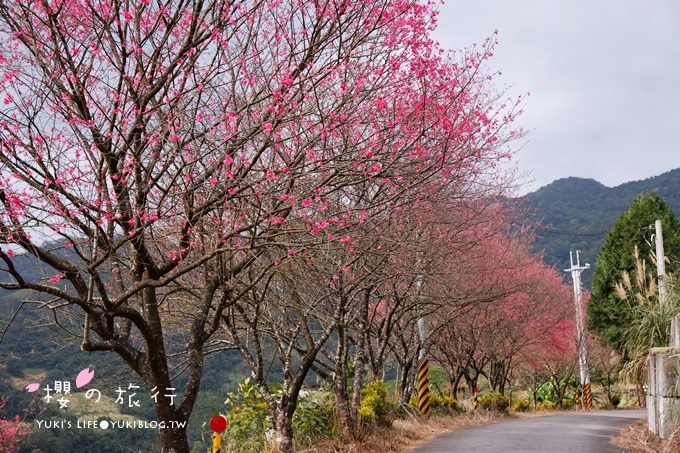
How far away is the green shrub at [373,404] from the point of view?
1289 centimetres

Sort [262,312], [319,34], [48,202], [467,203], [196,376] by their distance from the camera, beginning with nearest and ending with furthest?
1. [48,202]
2. [319,34]
3. [196,376]
4. [262,312]
5. [467,203]

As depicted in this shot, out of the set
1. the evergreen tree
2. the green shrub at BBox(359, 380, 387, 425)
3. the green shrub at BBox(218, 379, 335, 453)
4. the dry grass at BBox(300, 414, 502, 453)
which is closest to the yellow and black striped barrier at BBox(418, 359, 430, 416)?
the dry grass at BBox(300, 414, 502, 453)

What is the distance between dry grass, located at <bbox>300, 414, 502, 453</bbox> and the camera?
428 inches

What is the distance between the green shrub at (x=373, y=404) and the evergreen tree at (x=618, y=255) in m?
20.4

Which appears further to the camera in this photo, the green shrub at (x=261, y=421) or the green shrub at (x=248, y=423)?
the green shrub at (x=248, y=423)

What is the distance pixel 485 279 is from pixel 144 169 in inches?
557

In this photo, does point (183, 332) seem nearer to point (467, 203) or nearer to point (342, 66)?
point (467, 203)


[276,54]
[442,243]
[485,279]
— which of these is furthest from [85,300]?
[485,279]

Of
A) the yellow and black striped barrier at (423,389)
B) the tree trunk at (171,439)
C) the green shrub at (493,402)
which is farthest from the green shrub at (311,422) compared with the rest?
the green shrub at (493,402)

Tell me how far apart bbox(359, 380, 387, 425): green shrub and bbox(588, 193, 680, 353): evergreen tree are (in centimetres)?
2037

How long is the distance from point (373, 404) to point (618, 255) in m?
23.0

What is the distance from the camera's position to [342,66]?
662 cm

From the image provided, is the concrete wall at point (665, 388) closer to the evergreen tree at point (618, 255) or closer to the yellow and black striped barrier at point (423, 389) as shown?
the yellow and black striped barrier at point (423, 389)

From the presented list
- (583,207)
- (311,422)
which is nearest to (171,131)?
(311,422)
